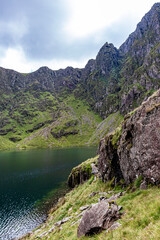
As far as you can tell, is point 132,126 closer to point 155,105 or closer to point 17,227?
point 155,105

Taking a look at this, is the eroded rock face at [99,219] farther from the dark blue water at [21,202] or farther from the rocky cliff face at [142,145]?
the dark blue water at [21,202]

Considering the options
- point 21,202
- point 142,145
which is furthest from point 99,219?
point 21,202

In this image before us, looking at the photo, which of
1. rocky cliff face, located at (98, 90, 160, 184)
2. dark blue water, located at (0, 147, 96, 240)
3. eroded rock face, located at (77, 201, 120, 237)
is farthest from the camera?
dark blue water, located at (0, 147, 96, 240)

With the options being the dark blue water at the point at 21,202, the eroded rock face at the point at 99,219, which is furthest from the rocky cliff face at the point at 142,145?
the dark blue water at the point at 21,202

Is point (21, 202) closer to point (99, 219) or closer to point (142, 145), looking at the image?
point (99, 219)

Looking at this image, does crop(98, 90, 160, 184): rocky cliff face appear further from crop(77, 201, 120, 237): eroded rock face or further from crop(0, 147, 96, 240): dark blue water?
crop(0, 147, 96, 240): dark blue water

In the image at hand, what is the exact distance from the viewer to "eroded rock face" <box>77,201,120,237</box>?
13039 millimetres

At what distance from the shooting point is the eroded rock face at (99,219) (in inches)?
513

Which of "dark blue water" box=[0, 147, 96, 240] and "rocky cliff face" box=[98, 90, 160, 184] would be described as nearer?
"rocky cliff face" box=[98, 90, 160, 184]

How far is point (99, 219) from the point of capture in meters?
13.5

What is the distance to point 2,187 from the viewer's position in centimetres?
6756

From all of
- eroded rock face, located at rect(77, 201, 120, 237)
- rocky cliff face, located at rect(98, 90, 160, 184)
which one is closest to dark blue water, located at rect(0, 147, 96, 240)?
rocky cliff face, located at rect(98, 90, 160, 184)

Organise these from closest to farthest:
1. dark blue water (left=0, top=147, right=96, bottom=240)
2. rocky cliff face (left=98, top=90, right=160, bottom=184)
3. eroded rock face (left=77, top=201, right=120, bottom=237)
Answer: eroded rock face (left=77, top=201, right=120, bottom=237), rocky cliff face (left=98, top=90, right=160, bottom=184), dark blue water (left=0, top=147, right=96, bottom=240)

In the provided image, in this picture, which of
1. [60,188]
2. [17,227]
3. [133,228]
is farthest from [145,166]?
[60,188]
